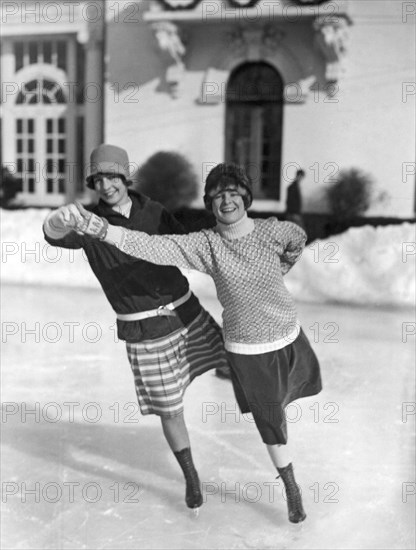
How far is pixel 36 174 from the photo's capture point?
1266 cm

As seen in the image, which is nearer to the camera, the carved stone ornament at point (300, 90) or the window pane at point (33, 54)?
the carved stone ornament at point (300, 90)

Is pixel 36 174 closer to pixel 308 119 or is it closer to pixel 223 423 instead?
pixel 308 119

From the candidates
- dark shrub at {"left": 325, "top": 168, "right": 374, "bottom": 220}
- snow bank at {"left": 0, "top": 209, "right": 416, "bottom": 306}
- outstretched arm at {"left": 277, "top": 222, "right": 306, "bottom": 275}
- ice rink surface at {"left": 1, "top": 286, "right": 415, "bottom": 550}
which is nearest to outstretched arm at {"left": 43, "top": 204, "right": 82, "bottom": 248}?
outstretched arm at {"left": 277, "top": 222, "right": 306, "bottom": 275}

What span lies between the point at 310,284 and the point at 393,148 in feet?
14.3

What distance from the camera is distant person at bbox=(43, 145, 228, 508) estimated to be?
2.37 meters

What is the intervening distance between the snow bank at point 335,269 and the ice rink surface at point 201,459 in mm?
1352

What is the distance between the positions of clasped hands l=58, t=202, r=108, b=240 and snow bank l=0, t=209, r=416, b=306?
15.0 feet

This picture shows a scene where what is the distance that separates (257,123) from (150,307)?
9.12 m

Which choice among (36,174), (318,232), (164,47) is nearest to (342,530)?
(318,232)

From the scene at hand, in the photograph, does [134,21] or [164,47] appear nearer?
[164,47]

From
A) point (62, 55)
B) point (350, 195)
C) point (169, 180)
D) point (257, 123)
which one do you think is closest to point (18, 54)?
point (62, 55)

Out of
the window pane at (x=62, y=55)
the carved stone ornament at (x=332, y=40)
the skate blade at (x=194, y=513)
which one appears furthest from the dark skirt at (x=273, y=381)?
the window pane at (x=62, y=55)

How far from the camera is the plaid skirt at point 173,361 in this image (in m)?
2.47

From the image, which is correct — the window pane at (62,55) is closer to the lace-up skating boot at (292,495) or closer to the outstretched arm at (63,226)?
the outstretched arm at (63,226)
